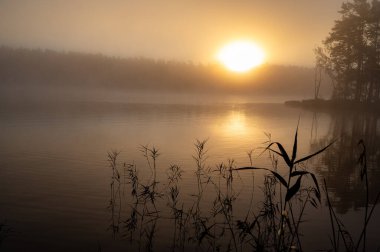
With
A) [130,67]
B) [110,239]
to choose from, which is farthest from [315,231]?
[130,67]

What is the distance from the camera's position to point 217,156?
67.9 feet

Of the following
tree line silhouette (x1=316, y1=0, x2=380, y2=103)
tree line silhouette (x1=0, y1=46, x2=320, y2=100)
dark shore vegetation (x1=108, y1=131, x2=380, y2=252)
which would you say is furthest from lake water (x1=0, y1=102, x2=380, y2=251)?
tree line silhouette (x1=0, y1=46, x2=320, y2=100)

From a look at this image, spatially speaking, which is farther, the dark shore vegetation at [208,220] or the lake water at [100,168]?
the lake water at [100,168]

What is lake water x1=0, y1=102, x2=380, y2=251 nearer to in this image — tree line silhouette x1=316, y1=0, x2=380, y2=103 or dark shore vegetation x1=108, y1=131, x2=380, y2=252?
dark shore vegetation x1=108, y1=131, x2=380, y2=252

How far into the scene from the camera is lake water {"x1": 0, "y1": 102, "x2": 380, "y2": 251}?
9766mm

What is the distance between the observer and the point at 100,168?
17.0 metres

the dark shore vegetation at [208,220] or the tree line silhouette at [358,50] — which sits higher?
the tree line silhouette at [358,50]

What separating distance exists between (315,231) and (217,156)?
10574mm

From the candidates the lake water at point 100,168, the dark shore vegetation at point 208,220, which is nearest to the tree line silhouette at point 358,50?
the lake water at point 100,168

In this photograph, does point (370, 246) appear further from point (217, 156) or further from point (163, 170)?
point (217, 156)

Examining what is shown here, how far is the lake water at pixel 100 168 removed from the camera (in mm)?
9766

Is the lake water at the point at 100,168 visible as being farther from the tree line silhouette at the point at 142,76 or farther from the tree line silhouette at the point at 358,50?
the tree line silhouette at the point at 142,76

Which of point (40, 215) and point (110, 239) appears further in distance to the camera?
point (40, 215)

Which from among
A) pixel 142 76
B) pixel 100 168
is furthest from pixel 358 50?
pixel 142 76
